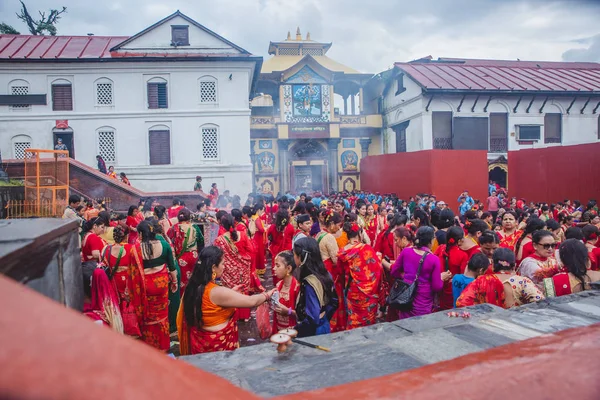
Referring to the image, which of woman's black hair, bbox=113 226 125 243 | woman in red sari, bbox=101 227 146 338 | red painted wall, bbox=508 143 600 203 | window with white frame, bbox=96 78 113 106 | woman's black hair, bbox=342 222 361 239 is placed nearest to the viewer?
woman in red sari, bbox=101 227 146 338

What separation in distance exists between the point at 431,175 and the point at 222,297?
14172 millimetres

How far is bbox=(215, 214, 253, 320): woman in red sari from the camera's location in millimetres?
6027

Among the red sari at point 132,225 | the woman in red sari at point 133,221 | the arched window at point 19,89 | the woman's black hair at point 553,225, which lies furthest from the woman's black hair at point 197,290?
the arched window at point 19,89

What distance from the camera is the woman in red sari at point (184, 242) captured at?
6.39m

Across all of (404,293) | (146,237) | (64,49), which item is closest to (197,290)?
(146,237)

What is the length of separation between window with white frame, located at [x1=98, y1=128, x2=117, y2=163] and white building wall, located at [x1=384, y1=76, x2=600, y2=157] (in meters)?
16.0

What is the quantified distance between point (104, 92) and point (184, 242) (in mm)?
16780

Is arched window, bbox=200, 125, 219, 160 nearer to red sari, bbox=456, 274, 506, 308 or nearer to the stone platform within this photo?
red sari, bbox=456, 274, 506, 308

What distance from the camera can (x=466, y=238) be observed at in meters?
4.81

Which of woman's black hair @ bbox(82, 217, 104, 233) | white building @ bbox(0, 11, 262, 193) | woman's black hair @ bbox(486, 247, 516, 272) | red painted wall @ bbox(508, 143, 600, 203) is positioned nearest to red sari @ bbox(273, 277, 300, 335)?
woman's black hair @ bbox(486, 247, 516, 272)

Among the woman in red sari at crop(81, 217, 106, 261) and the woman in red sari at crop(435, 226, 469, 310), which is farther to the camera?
the woman in red sari at crop(81, 217, 106, 261)

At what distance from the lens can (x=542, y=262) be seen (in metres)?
4.16

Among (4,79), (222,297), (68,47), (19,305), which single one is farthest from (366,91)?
(19,305)

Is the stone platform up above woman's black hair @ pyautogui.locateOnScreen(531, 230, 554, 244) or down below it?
below
